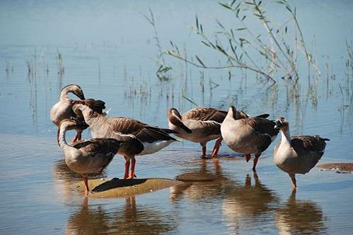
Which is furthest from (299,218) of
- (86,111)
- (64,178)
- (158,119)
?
(158,119)

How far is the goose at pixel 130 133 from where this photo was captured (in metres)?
11.7

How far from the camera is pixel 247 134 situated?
1215cm

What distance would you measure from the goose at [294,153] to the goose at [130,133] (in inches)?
73.7

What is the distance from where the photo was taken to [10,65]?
910 inches

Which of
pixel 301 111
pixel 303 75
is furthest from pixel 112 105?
pixel 303 75

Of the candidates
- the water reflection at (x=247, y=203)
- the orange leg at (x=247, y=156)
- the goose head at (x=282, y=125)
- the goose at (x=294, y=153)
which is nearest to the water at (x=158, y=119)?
the water reflection at (x=247, y=203)

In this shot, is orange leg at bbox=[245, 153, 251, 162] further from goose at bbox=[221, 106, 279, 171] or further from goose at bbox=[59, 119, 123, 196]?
goose at bbox=[59, 119, 123, 196]

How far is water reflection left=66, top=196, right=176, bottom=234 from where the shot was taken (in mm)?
8906

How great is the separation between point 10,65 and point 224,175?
12651mm

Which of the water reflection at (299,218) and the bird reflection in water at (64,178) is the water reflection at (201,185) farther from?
the bird reflection in water at (64,178)

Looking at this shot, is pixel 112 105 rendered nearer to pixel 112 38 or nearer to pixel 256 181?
pixel 256 181

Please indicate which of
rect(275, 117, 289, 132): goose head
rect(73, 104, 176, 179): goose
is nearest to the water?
rect(73, 104, 176, 179): goose

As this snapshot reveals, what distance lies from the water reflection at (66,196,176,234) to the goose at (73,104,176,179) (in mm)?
1801

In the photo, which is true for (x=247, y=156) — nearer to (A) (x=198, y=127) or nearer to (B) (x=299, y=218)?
(A) (x=198, y=127)
